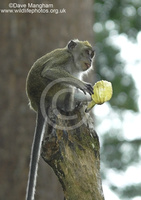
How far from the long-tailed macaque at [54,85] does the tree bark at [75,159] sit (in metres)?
0.51

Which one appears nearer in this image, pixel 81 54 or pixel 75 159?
pixel 75 159

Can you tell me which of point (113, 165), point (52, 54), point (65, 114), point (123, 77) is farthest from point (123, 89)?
point (65, 114)

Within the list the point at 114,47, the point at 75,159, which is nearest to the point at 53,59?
the point at 75,159

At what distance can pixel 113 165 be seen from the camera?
32.0ft

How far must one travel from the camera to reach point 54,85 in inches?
122

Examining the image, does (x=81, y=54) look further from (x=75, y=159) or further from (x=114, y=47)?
(x=114, y=47)

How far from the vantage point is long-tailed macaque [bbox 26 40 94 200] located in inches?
110

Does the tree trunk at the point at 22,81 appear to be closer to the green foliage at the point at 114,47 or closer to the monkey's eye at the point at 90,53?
the monkey's eye at the point at 90,53

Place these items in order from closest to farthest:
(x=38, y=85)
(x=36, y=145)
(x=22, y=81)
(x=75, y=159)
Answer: (x=75, y=159), (x=36, y=145), (x=38, y=85), (x=22, y=81)

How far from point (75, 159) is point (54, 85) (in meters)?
1.10

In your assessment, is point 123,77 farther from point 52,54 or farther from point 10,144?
point 52,54

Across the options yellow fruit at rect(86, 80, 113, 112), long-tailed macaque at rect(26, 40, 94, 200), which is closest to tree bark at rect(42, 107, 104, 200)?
yellow fruit at rect(86, 80, 113, 112)

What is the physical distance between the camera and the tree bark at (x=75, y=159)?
1.99 m

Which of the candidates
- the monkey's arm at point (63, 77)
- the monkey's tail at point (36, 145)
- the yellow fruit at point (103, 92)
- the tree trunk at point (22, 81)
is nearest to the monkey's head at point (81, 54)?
the monkey's arm at point (63, 77)
